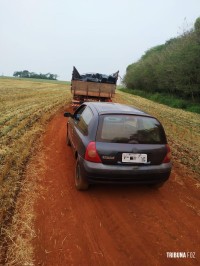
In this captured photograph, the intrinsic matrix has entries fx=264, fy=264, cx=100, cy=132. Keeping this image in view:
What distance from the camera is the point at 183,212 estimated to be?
4.75 m

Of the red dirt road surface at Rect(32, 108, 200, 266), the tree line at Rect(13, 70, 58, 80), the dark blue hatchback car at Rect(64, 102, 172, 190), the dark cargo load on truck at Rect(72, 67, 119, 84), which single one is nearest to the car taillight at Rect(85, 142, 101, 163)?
the dark blue hatchback car at Rect(64, 102, 172, 190)

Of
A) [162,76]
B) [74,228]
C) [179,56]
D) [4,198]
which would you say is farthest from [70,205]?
[162,76]

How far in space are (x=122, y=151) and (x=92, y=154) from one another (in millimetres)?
533

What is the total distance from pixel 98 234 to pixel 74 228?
38 centimetres

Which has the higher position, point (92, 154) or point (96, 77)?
point (96, 77)

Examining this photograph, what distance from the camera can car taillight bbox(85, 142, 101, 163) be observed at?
467 cm

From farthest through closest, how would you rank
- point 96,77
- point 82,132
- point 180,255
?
point 96,77 → point 82,132 → point 180,255

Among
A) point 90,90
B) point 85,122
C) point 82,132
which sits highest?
point 90,90

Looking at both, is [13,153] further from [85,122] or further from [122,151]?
[122,151]

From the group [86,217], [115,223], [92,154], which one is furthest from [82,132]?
[115,223]

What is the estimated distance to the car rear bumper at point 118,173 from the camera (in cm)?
464

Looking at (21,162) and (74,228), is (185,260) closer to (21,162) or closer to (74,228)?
(74,228)

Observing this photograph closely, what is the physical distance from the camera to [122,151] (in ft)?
15.3

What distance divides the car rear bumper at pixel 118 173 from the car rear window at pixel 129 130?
0.47m
